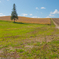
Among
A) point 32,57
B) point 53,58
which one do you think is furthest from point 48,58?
point 32,57

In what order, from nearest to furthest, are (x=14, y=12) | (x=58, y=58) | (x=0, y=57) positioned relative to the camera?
1. (x=58, y=58)
2. (x=0, y=57)
3. (x=14, y=12)

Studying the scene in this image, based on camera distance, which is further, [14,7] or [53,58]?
[14,7]

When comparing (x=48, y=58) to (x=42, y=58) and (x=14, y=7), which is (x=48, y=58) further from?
(x=14, y=7)

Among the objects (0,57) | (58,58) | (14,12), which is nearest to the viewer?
(58,58)

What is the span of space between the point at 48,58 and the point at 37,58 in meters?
0.78

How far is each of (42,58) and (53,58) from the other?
0.79 m

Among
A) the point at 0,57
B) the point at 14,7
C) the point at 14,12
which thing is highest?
the point at 14,7

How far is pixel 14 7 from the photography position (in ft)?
167

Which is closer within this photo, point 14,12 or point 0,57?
point 0,57

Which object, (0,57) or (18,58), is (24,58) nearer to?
(18,58)

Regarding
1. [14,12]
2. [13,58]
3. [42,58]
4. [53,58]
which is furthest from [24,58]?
[14,12]

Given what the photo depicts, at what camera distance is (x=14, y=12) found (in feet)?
164

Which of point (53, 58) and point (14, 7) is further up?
point (14, 7)

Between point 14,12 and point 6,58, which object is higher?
point 14,12
